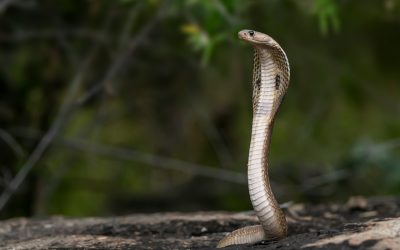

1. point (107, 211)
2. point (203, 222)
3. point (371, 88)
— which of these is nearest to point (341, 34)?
point (371, 88)

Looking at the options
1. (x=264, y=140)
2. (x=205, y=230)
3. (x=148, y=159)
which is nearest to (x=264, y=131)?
(x=264, y=140)

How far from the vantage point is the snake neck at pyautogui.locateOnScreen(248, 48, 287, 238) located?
379 centimetres

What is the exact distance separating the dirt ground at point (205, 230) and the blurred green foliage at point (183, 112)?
7.85 feet

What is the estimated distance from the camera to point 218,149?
9.09m

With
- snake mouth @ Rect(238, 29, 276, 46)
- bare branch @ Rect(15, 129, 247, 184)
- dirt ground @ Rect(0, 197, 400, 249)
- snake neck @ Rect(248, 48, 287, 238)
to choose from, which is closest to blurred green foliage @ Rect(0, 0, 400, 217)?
bare branch @ Rect(15, 129, 247, 184)

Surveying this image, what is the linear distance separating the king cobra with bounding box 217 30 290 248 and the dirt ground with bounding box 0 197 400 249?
0.09 meters

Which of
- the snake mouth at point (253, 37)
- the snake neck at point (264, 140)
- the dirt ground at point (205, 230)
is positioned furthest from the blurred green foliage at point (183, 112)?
the snake mouth at point (253, 37)

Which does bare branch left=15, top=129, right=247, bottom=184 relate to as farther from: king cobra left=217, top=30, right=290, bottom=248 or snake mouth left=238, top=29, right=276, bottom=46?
snake mouth left=238, top=29, right=276, bottom=46

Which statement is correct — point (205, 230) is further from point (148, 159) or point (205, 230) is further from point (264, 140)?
point (148, 159)

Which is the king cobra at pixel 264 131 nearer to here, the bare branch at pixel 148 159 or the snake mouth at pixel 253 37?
the snake mouth at pixel 253 37

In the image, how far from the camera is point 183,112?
9.09 metres

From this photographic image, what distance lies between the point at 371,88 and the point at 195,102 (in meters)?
1.70

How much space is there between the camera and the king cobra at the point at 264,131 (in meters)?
3.79

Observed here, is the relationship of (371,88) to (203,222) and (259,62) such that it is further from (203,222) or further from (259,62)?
(259,62)
